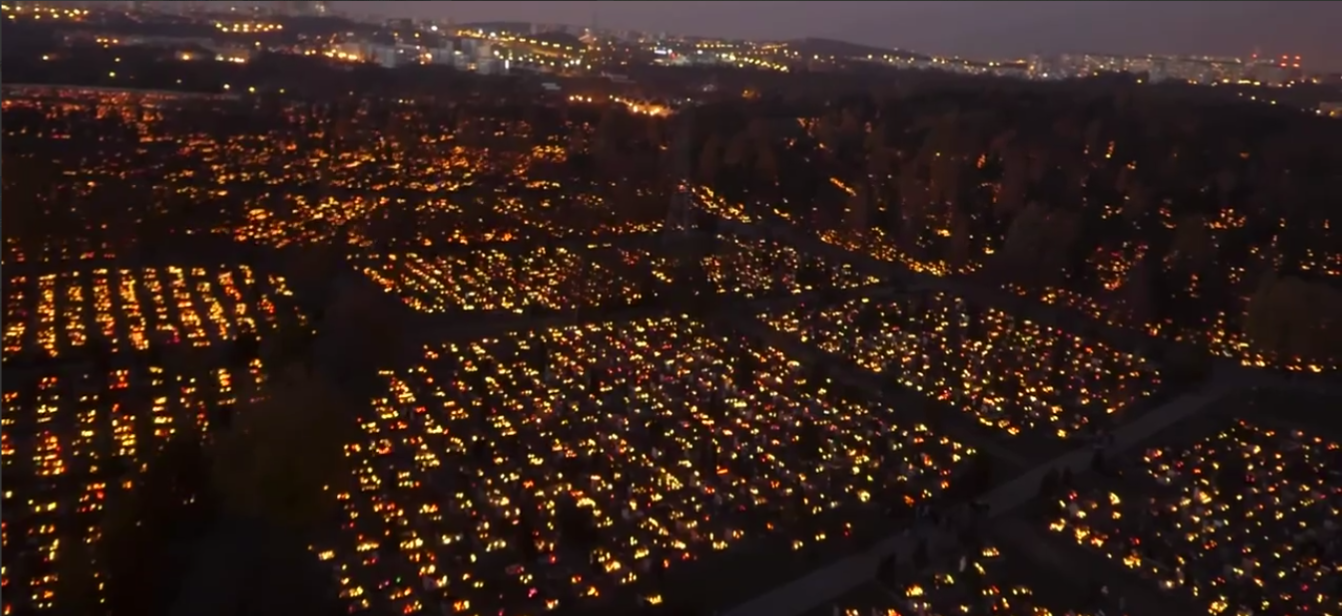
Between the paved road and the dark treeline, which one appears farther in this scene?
the dark treeline

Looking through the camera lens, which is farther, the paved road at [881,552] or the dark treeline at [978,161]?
the dark treeline at [978,161]

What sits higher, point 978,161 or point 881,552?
point 978,161

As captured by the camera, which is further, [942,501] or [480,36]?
[480,36]

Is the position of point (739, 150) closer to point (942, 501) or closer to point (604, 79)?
point (604, 79)

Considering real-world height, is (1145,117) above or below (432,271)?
above

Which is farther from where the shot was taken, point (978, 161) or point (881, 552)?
point (978, 161)

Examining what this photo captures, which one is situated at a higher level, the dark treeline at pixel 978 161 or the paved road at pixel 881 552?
the dark treeline at pixel 978 161

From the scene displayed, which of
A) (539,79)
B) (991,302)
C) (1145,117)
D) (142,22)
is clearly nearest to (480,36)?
(539,79)

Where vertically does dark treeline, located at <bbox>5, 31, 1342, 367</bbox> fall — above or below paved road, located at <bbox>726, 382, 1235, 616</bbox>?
above
